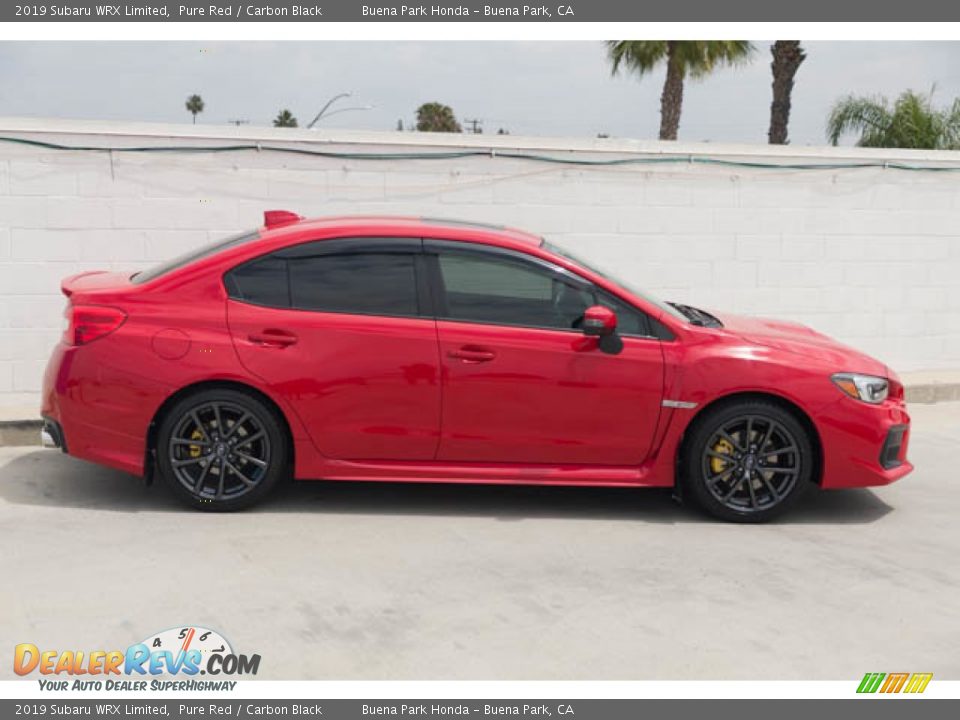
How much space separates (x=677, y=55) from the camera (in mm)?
22688

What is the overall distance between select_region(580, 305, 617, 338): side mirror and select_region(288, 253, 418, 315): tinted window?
3.02 ft

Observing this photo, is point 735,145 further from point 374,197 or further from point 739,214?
point 374,197

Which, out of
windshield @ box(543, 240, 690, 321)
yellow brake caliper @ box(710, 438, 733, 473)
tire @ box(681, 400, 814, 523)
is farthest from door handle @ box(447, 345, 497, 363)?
yellow brake caliper @ box(710, 438, 733, 473)

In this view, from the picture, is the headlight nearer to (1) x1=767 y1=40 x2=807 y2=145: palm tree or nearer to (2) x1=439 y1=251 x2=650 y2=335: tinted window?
(2) x1=439 y1=251 x2=650 y2=335: tinted window

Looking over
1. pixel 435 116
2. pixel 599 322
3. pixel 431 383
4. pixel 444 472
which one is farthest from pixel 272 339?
pixel 435 116

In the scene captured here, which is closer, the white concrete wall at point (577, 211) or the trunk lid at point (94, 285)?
the trunk lid at point (94, 285)

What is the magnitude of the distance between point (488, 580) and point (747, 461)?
180 cm

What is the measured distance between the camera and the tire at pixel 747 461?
247 inches

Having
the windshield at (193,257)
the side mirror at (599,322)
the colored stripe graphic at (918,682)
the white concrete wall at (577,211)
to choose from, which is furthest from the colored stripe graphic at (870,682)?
the white concrete wall at (577,211)

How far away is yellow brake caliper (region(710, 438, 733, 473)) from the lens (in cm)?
631

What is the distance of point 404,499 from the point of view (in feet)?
22.0

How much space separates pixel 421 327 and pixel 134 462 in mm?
1685

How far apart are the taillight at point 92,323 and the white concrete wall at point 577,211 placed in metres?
2.47

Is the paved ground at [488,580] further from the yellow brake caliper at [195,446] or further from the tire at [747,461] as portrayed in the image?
the yellow brake caliper at [195,446]
